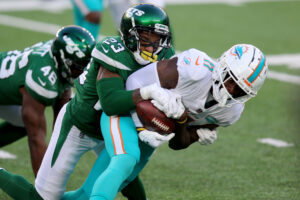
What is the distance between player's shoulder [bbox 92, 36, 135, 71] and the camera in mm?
3559

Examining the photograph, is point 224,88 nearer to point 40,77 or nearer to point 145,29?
point 145,29

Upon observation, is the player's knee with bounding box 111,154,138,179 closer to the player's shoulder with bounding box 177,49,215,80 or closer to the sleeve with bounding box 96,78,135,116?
the sleeve with bounding box 96,78,135,116

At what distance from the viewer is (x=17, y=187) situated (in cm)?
400

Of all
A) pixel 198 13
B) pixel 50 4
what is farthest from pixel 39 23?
pixel 198 13

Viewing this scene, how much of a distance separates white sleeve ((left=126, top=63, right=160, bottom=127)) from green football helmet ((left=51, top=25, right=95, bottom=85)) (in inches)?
35.5

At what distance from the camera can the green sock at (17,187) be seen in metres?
3.95

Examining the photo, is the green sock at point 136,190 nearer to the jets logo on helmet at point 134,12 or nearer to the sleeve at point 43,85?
the sleeve at point 43,85

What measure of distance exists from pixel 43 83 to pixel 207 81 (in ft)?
4.48

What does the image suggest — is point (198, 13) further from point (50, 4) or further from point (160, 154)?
point (160, 154)

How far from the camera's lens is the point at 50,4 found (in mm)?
11836

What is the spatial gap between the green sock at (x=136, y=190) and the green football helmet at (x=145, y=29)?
2.82ft

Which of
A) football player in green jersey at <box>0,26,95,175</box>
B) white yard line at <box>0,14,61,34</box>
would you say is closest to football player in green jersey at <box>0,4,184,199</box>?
football player in green jersey at <box>0,26,95,175</box>

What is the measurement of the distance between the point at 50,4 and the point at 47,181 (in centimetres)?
840

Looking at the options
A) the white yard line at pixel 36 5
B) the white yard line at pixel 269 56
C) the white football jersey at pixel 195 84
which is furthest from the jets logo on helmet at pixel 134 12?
the white yard line at pixel 36 5
